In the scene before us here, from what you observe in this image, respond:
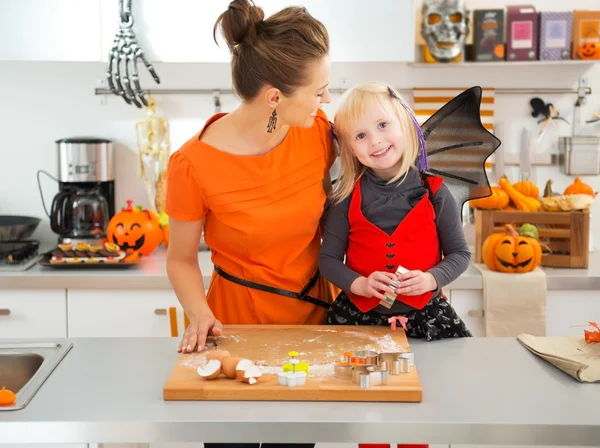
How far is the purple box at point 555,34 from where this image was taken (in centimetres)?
288

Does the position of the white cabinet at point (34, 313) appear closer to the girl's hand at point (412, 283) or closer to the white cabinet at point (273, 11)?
the white cabinet at point (273, 11)

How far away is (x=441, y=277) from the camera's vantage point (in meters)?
1.67

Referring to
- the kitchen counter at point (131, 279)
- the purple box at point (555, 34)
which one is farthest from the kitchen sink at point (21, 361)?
the purple box at point (555, 34)

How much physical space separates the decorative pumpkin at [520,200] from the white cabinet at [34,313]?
4.77 feet

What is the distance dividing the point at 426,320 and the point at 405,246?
0.15m

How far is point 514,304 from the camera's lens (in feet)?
8.48

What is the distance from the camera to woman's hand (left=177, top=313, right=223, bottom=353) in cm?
157

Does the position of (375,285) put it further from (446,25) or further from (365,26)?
(446,25)

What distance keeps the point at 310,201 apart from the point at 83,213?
4.55ft

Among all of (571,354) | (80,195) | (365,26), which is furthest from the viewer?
(80,195)

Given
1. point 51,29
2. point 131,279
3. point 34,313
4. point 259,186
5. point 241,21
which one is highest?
point 51,29

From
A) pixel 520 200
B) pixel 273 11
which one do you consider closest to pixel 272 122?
pixel 273 11

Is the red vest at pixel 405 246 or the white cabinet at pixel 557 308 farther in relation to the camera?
the white cabinet at pixel 557 308

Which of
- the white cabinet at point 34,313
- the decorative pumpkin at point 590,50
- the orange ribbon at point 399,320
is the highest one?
the decorative pumpkin at point 590,50
